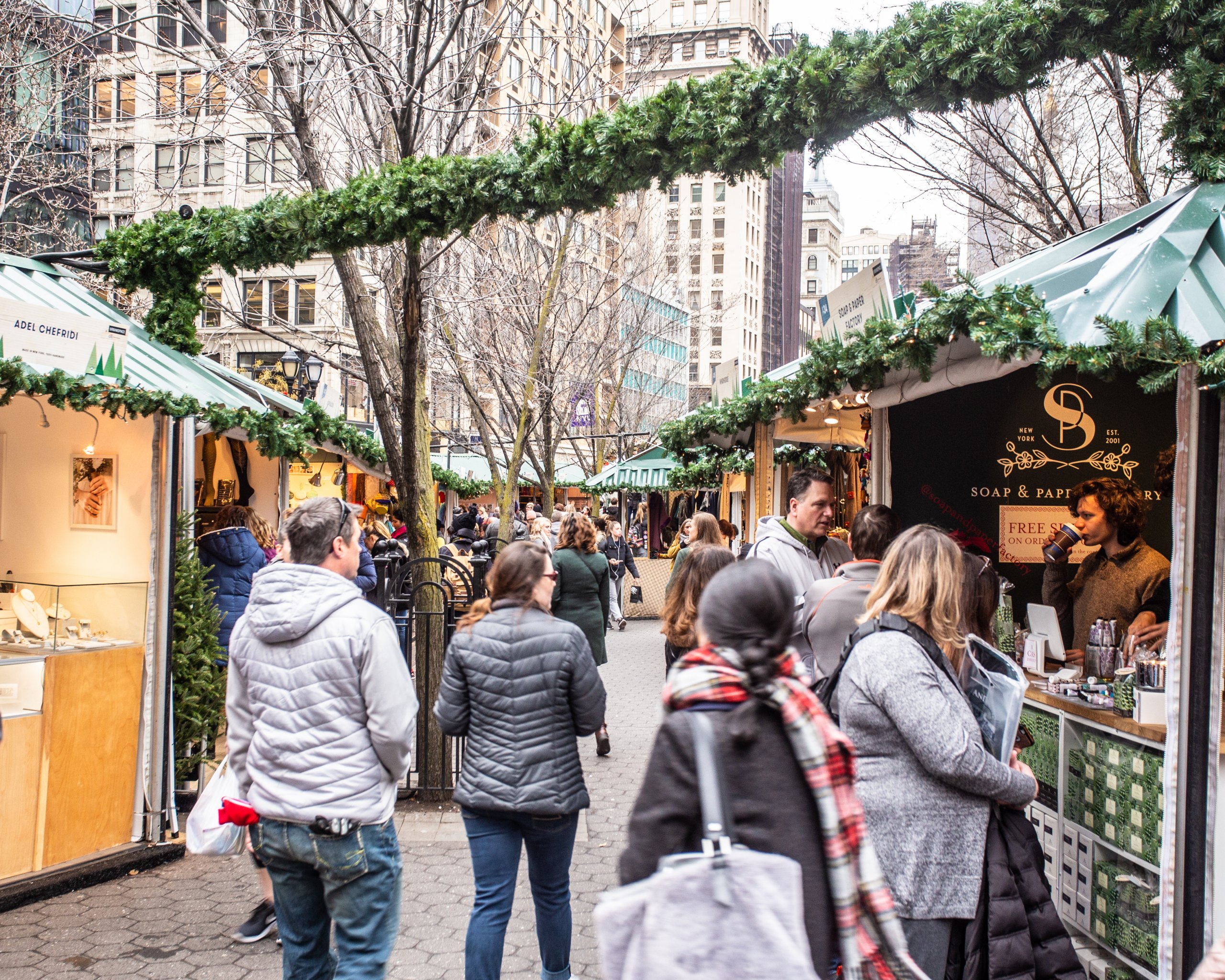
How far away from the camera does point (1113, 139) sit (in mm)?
11758

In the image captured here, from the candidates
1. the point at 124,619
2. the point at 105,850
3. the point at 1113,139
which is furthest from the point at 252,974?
the point at 1113,139

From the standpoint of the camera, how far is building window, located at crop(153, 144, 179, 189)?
13.6m

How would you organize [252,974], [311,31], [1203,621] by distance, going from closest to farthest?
[1203,621] → [252,974] → [311,31]

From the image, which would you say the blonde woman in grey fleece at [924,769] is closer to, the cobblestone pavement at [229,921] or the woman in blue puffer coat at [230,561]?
the cobblestone pavement at [229,921]

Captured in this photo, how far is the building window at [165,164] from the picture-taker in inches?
A: 535

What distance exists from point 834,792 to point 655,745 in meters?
0.40

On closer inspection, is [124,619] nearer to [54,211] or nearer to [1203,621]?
[1203,621]

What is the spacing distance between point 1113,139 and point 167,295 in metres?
10.7

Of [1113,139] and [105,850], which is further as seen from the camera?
[1113,139]

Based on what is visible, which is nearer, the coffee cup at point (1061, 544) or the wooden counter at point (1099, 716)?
the wooden counter at point (1099, 716)

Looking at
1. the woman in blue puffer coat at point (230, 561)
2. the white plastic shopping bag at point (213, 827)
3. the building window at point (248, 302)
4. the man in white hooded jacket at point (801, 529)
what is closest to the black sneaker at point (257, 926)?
the white plastic shopping bag at point (213, 827)

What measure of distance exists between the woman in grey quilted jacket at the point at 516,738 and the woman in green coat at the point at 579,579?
4153mm

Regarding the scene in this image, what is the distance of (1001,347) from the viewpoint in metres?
3.65

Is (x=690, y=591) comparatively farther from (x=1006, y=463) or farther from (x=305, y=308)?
(x=305, y=308)
